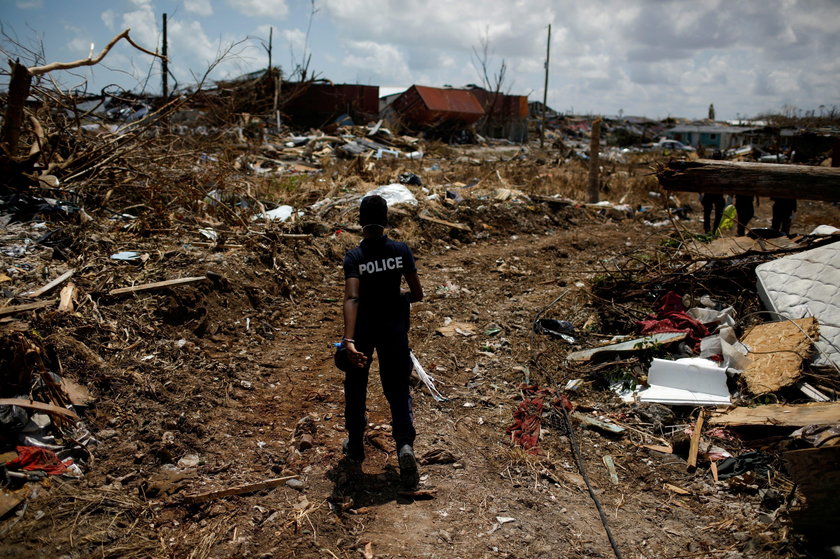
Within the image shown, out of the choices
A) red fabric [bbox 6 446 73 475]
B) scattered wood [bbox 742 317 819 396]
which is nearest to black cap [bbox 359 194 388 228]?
red fabric [bbox 6 446 73 475]

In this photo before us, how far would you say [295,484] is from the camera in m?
3.14

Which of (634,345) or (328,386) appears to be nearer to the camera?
(328,386)

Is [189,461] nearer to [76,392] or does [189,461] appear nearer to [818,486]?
[76,392]

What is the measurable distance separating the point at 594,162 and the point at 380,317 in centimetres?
1078

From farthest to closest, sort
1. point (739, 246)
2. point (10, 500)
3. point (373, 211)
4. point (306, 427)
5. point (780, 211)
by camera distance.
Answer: point (780, 211), point (739, 246), point (306, 427), point (373, 211), point (10, 500)

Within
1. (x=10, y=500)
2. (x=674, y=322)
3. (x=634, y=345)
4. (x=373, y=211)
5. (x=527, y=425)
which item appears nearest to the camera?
(x=10, y=500)

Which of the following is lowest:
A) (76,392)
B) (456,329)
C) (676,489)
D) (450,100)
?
(676,489)

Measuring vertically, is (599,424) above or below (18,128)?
below

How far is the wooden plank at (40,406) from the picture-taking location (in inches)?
122

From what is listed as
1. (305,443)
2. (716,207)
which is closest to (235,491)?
(305,443)

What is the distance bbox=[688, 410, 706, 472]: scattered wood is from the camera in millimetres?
3555

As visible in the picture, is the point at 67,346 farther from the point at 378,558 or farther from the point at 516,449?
the point at 516,449

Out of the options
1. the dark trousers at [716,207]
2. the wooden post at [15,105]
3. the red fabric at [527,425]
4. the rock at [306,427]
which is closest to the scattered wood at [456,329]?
the red fabric at [527,425]

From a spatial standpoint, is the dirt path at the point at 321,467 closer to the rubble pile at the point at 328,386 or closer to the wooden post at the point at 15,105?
the rubble pile at the point at 328,386
